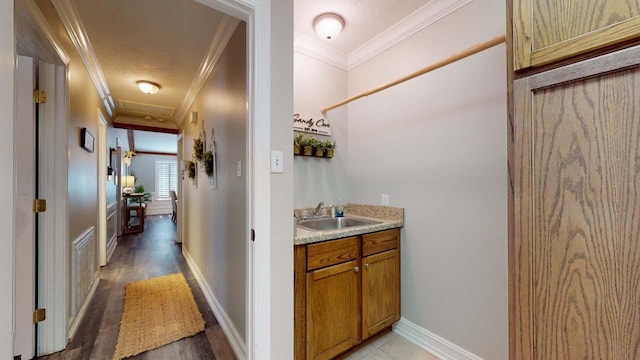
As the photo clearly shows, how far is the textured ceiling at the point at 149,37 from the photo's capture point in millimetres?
1754

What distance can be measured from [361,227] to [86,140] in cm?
271

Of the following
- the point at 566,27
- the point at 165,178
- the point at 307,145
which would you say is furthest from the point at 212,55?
the point at 165,178

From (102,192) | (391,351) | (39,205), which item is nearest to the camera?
(39,205)

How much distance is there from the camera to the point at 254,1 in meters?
1.21

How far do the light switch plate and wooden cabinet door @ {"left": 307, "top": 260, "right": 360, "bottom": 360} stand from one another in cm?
66

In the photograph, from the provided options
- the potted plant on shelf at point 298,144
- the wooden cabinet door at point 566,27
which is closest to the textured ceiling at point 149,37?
the potted plant on shelf at point 298,144

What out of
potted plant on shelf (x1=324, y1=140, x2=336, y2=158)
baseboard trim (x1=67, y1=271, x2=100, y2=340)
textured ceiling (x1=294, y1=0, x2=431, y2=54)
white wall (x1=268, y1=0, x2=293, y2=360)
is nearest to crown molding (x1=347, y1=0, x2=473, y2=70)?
textured ceiling (x1=294, y1=0, x2=431, y2=54)

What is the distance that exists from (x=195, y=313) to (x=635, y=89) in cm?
297

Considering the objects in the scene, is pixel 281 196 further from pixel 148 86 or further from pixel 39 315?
pixel 148 86

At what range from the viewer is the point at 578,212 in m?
0.73

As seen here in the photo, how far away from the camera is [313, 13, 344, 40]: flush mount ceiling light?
193 centimetres

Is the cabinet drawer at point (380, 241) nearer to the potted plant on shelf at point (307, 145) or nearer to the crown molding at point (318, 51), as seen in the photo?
the potted plant on shelf at point (307, 145)

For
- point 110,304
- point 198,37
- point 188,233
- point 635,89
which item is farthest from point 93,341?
point 635,89
